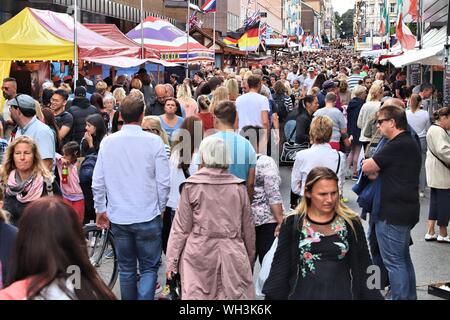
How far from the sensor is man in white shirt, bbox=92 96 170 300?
20.0 feet

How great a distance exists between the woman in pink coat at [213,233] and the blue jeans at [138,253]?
85cm

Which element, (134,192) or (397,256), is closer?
(134,192)

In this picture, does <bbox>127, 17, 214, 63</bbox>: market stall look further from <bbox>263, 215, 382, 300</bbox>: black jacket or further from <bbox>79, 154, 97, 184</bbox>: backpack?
<bbox>263, 215, 382, 300</bbox>: black jacket

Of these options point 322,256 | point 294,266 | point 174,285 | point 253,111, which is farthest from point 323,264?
point 253,111

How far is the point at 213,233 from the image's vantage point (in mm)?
5266

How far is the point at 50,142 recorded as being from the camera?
7227 millimetres

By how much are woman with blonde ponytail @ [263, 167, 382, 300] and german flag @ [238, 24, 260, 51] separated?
32.1m

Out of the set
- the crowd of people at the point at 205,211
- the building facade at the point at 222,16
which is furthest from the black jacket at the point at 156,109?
the building facade at the point at 222,16

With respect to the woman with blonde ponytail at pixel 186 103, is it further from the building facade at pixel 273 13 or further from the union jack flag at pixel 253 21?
the building facade at pixel 273 13

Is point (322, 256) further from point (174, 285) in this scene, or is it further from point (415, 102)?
point (415, 102)

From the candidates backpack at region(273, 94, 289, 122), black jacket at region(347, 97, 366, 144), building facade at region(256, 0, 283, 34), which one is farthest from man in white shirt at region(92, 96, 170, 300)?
building facade at region(256, 0, 283, 34)

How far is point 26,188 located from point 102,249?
1.69 m
